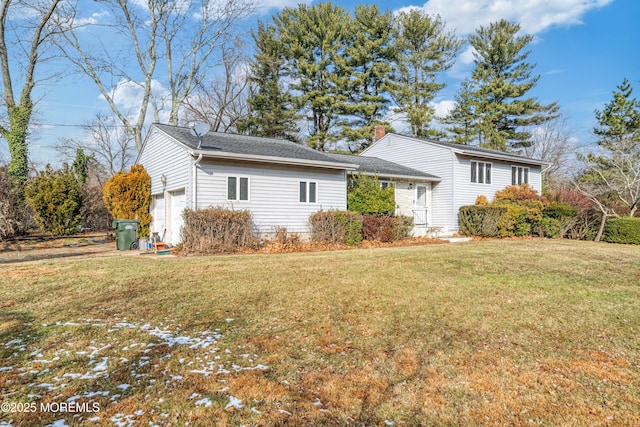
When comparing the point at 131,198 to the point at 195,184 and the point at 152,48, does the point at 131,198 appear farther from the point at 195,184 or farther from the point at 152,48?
the point at 152,48

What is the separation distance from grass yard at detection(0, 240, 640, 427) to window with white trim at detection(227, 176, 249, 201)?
546 centimetres

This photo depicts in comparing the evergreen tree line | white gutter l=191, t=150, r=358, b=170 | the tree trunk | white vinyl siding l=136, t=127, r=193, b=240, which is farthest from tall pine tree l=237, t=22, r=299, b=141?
the tree trunk

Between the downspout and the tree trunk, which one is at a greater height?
the downspout

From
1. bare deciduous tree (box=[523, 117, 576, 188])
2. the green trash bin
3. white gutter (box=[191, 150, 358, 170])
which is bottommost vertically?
the green trash bin

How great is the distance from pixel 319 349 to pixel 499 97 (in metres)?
32.7

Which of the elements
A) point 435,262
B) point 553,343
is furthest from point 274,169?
point 553,343

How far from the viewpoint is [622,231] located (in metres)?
15.0

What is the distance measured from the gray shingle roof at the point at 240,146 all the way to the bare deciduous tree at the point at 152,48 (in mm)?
8993

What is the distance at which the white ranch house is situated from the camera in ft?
40.2

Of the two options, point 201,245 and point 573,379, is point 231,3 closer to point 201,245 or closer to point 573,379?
point 201,245

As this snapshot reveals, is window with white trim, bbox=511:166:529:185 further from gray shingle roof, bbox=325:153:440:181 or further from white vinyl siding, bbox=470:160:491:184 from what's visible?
gray shingle roof, bbox=325:153:440:181

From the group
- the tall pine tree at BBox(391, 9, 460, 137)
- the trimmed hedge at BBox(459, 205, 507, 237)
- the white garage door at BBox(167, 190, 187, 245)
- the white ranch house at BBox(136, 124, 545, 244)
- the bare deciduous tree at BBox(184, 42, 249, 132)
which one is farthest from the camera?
the tall pine tree at BBox(391, 9, 460, 137)

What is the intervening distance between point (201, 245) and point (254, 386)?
830 cm

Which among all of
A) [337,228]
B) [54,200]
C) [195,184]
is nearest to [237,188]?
[195,184]
